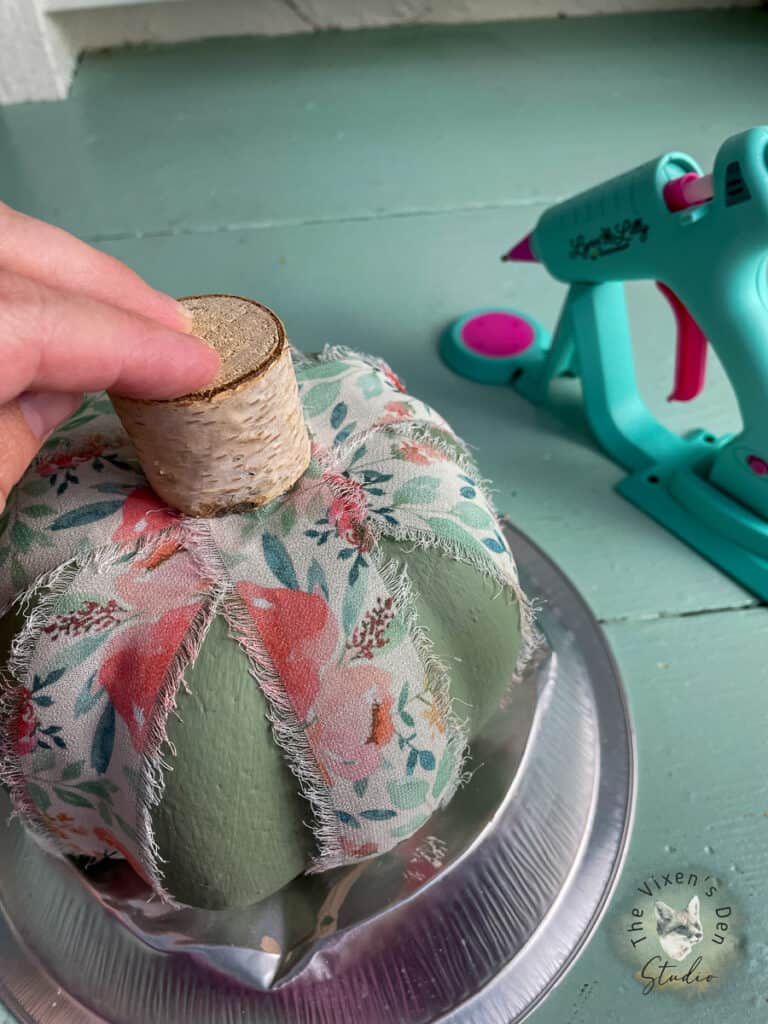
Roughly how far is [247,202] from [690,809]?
0.94 m

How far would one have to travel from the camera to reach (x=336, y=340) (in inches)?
38.4

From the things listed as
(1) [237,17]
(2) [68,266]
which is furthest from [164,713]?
(1) [237,17]

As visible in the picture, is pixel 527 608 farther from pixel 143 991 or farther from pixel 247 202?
pixel 247 202

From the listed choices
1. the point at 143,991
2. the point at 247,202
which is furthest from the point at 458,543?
the point at 247,202

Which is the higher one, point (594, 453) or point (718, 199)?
point (718, 199)

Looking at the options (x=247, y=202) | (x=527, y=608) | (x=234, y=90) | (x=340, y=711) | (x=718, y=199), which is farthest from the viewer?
(x=234, y=90)

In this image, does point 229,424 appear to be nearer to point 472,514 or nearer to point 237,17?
point 472,514

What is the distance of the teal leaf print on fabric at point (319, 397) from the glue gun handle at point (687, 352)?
35 cm

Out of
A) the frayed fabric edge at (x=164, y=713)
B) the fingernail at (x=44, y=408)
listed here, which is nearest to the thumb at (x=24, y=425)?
the fingernail at (x=44, y=408)

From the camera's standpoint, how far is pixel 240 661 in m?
0.44

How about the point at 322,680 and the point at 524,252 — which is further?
the point at 524,252

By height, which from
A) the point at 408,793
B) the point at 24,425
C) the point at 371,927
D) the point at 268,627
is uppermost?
the point at 24,425

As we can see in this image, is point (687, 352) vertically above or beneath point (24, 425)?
beneath

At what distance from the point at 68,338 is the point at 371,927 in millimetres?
398
